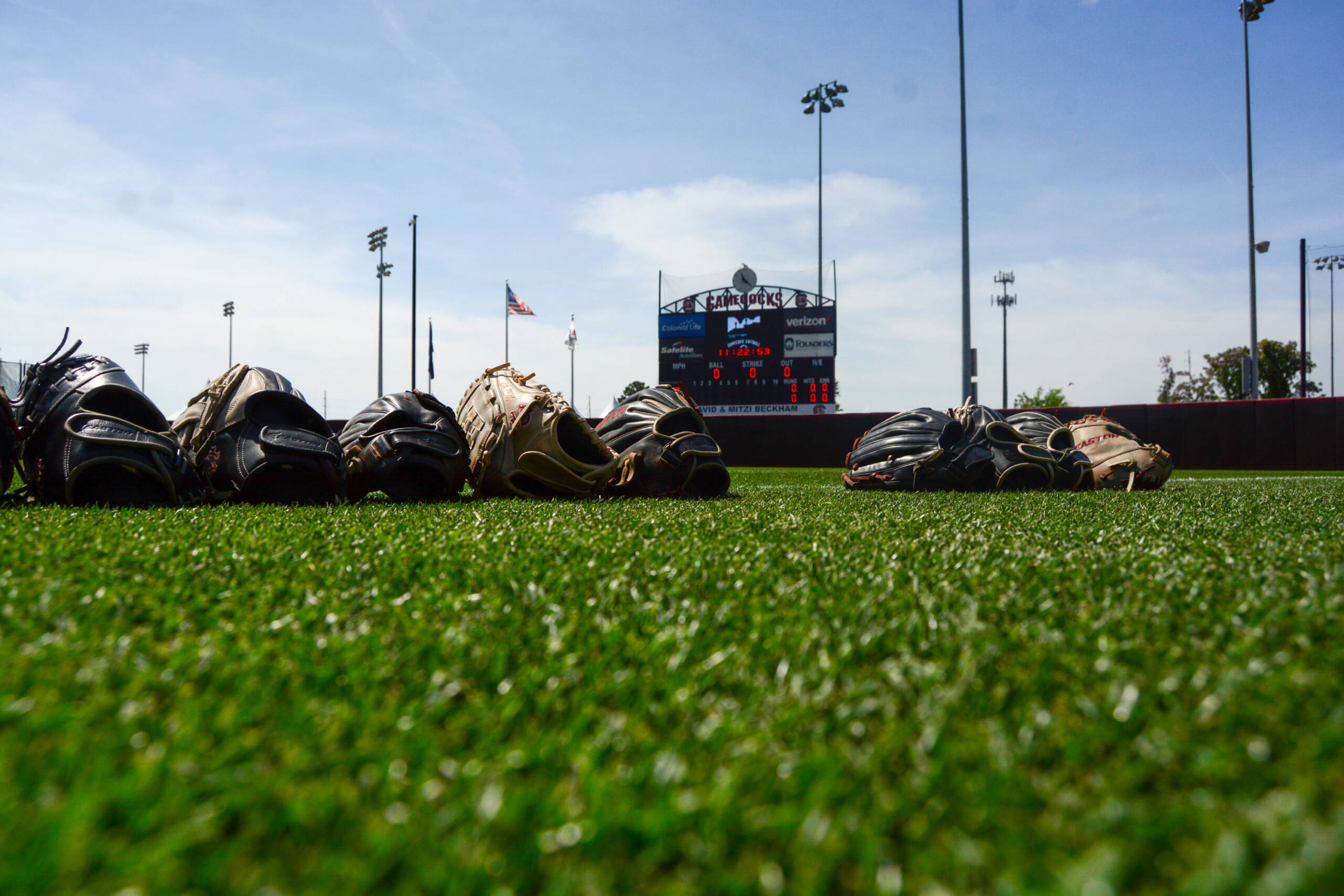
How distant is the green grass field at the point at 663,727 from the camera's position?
58 centimetres

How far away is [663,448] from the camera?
15.4 ft

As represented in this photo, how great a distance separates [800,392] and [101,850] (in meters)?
19.2

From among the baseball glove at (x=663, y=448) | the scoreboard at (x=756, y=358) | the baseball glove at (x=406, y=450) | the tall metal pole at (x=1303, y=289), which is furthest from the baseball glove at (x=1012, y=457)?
the tall metal pole at (x=1303, y=289)

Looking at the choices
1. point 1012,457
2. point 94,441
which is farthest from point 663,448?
point 94,441

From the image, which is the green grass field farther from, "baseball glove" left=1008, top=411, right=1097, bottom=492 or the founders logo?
the founders logo

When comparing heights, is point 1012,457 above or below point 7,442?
below

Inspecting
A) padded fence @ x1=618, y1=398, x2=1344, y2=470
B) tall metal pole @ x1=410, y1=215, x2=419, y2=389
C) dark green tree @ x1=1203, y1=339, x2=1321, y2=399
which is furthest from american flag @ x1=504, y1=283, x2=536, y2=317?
dark green tree @ x1=1203, y1=339, x2=1321, y2=399

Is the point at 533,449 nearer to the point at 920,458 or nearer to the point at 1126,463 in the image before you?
the point at 920,458

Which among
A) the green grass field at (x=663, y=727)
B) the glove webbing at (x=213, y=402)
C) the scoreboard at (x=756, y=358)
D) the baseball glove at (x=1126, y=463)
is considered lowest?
the green grass field at (x=663, y=727)

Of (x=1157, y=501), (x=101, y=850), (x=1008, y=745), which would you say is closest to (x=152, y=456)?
(x=101, y=850)

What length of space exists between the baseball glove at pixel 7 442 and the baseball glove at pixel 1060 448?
6023 mm

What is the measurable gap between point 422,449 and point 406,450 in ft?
0.25

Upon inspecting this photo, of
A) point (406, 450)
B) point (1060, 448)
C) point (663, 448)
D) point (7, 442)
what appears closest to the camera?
point (7, 442)

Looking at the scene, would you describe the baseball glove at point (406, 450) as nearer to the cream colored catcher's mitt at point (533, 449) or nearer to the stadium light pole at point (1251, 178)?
the cream colored catcher's mitt at point (533, 449)
